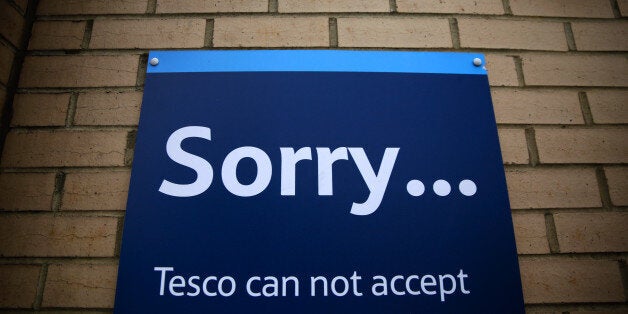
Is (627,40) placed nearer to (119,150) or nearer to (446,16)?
(446,16)

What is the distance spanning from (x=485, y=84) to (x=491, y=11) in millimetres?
253

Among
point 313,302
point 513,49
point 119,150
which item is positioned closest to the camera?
A: point 313,302

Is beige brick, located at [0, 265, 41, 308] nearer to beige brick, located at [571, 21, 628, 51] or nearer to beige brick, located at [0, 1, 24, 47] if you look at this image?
beige brick, located at [0, 1, 24, 47]

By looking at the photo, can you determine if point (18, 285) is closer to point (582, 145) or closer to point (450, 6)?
point (450, 6)

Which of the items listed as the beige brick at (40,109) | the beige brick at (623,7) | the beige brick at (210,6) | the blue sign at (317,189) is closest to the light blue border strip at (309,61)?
the blue sign at (317,189)

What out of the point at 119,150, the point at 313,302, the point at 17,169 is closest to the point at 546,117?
the point at 313,302

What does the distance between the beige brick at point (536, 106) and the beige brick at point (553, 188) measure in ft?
0.47

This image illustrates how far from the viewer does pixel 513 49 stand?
99cm

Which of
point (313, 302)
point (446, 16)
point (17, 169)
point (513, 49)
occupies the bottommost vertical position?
point (313, 302)

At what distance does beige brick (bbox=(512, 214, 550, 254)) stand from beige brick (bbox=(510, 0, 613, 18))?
2.04 ft

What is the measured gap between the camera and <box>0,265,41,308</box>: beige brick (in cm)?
79

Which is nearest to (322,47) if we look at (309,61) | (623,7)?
(309,61)

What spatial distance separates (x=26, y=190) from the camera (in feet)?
2.79

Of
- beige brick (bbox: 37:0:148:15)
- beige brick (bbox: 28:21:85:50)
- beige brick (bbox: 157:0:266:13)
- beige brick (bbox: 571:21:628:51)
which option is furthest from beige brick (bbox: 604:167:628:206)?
beige brick (bbox: 28:21:85:50)
